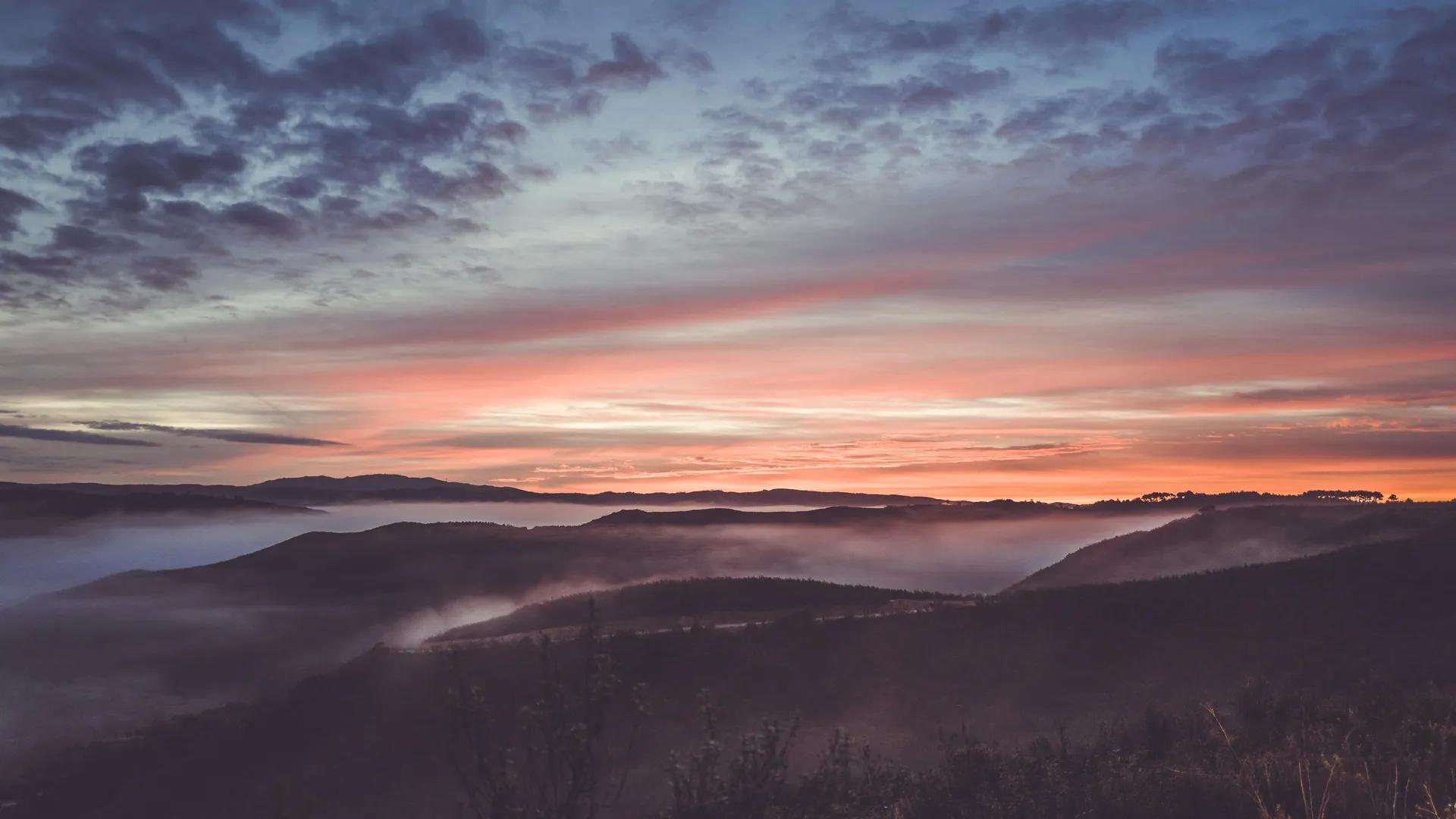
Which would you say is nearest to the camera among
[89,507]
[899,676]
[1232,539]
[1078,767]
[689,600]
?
[1078,767]

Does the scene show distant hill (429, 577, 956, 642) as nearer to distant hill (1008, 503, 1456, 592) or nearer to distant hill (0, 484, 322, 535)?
distant hill (1008, 503, 1456, 592)

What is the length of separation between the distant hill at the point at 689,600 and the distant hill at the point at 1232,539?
8.21m

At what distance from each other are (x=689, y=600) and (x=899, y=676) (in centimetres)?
2228

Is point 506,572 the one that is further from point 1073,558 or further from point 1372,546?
point 1372,546

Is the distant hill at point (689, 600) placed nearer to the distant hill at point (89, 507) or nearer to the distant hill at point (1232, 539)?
the distant hill at point (1232, 539)

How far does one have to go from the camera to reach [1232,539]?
4409cm

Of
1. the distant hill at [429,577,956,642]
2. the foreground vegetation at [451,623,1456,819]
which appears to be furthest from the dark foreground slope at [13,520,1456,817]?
the distant hill at [429,577,956,642]

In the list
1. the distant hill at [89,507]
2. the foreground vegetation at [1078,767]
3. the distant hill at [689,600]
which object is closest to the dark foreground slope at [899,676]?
the foreground vegetation at [1078,767]

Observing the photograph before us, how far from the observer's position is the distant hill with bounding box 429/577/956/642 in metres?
38.7

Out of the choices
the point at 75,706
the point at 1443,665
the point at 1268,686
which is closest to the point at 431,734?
the point at 1268,686

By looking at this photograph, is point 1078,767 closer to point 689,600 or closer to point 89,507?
point 689,600

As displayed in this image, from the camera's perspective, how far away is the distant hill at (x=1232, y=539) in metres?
34.9

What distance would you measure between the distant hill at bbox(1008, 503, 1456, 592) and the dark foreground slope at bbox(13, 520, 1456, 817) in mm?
7449

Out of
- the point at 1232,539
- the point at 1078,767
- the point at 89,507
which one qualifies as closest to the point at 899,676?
the point at 1078,767
